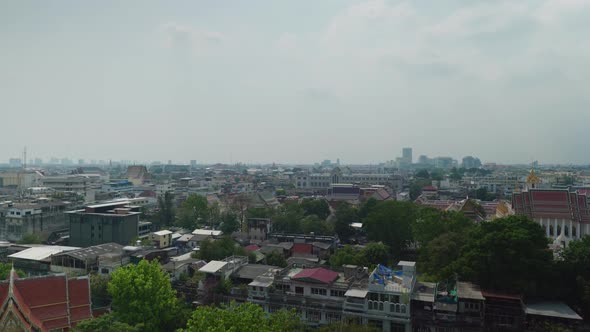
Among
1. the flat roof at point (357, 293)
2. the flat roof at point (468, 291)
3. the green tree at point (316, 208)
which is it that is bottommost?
the flat roof at point (357, 293)

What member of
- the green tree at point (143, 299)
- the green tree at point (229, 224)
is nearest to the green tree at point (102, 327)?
the green tree at point (143, 299)

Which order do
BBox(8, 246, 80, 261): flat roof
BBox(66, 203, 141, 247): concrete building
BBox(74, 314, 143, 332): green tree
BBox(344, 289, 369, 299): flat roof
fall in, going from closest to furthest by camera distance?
BBox(74, 314, 143, 332): green tree
BBox(344, 289, 369, 299): flat roof
BBox(8, 246, 80, 261): flat roof
BBox(66, 203, 141, 247): concrete building

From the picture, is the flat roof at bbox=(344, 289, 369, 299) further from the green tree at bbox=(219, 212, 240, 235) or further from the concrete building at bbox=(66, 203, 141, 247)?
the concrete building at bbox=(66, 203, 141, 247)

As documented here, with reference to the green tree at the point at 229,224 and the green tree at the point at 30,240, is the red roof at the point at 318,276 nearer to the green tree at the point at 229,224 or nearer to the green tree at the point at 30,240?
the green tree at the point at 229,224

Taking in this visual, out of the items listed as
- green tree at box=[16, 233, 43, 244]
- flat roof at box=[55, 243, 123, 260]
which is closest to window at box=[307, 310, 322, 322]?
flat roof at box=[55, 243, 123, 260]

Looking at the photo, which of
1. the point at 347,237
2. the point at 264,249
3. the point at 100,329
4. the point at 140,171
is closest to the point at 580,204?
the point at 347,237

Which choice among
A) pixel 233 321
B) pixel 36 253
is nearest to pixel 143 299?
pixel 233 321
